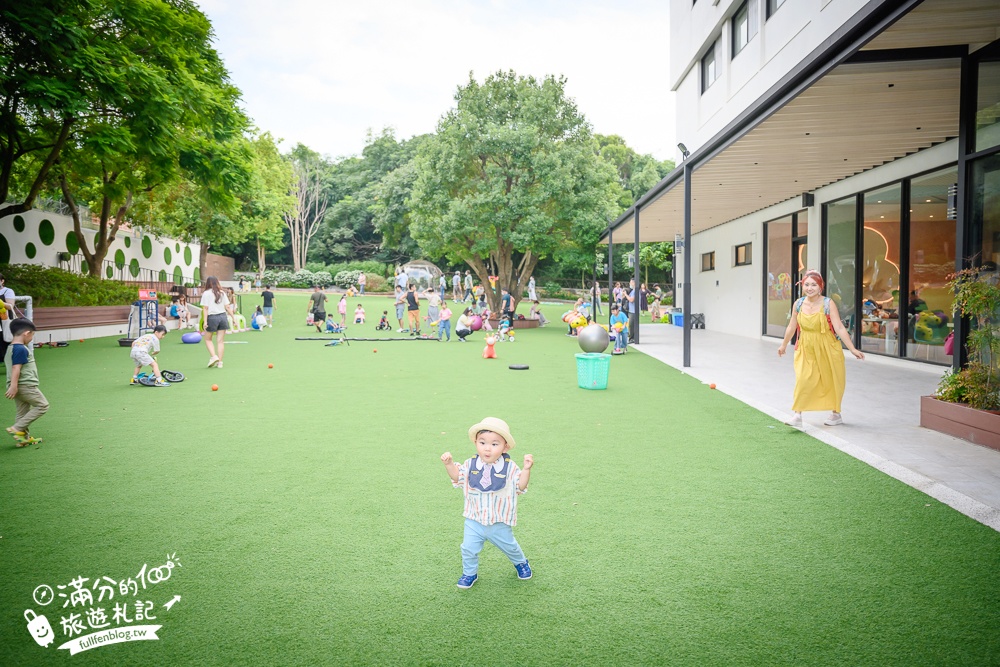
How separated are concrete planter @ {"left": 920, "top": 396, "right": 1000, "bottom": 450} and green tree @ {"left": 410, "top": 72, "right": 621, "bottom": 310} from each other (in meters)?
18.2

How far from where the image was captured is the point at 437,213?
25.7m

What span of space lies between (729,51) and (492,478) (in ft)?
58.3

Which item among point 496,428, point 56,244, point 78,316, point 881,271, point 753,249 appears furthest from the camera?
point 56,244

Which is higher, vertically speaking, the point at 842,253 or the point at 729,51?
the point at 729,51

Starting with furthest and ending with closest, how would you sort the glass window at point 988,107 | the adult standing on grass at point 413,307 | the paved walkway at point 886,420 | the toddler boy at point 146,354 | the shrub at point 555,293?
the shrub at point 555,293, the adult standing on grass at point 413,307, the toddler boy at point 146,354, the glass window at point 988,107, the paved walkway at point 886,420

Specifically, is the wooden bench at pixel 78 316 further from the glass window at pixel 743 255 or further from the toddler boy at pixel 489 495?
the glass window at pixel 743 255

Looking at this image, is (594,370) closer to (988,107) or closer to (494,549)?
(988,107)

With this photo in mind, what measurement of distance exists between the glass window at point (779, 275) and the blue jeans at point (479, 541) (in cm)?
1610

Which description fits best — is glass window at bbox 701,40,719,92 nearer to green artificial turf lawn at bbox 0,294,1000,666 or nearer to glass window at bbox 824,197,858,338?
glass window at bbox 824,197,858,338

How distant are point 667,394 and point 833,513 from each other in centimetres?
511

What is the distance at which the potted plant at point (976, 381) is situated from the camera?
6.08m

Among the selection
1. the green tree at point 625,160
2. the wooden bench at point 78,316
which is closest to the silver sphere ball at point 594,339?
the wooden bench at point 78,316

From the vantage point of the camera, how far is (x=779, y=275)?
18.2 m

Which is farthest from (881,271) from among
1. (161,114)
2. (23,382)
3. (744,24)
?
(161,114)
